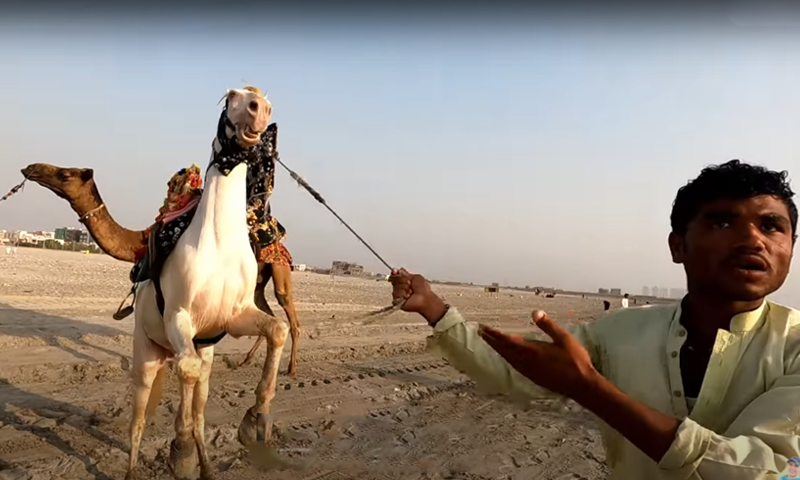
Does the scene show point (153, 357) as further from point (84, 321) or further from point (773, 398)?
point (84, 321)

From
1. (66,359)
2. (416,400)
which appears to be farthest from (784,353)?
(66,359)

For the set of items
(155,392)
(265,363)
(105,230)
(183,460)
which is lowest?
(183,460)

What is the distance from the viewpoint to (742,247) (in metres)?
1.53

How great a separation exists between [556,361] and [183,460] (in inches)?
140

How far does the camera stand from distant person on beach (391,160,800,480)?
4.32ft

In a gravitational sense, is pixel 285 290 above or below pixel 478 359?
below

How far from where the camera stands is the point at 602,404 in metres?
1.34

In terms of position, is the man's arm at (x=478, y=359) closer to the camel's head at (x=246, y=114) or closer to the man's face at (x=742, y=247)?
the man's face at (x=742, y=247)

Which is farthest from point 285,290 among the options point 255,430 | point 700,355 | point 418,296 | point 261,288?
point 700,355

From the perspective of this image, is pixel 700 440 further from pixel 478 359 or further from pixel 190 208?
pixel 190 208

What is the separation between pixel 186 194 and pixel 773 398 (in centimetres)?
465

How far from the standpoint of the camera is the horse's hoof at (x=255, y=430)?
388cm

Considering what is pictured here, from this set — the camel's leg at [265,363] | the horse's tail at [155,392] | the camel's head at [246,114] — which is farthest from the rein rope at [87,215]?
the camel's leg at [265,363]

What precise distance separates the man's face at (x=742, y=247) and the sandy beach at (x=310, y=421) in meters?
0.95
